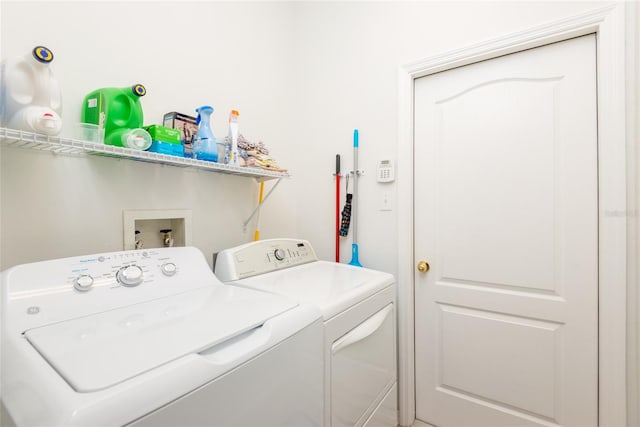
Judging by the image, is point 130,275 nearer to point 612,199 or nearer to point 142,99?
point 142,99

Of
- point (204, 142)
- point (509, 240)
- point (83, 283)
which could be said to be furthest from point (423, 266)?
point (83, 283)

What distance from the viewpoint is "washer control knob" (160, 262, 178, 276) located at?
1049 millimetres

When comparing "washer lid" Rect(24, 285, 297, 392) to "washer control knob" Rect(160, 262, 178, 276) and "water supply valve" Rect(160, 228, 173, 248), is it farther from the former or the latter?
"water supply valve" Rect(160, 228, 173, 248)

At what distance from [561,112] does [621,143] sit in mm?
270

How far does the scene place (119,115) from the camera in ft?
3.51

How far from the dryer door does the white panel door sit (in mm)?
410

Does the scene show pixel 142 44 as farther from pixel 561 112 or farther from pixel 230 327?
pixel 561 112

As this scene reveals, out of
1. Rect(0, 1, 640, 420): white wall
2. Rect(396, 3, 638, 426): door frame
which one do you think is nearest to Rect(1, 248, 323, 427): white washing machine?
Rect(0, 1, 640, 420): white wall

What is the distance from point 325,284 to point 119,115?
101cm

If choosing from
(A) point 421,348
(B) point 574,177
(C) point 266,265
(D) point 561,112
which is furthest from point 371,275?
(D) point 561,112

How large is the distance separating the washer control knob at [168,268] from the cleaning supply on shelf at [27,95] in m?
0.51

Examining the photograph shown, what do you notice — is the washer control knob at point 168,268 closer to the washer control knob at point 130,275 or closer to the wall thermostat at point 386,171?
the washer control knob at point 130,275

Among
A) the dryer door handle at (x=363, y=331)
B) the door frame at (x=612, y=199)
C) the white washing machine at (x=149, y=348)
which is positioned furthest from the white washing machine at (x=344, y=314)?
the door frame at (x=612, y=199)

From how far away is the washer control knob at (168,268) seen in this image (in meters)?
1.05
